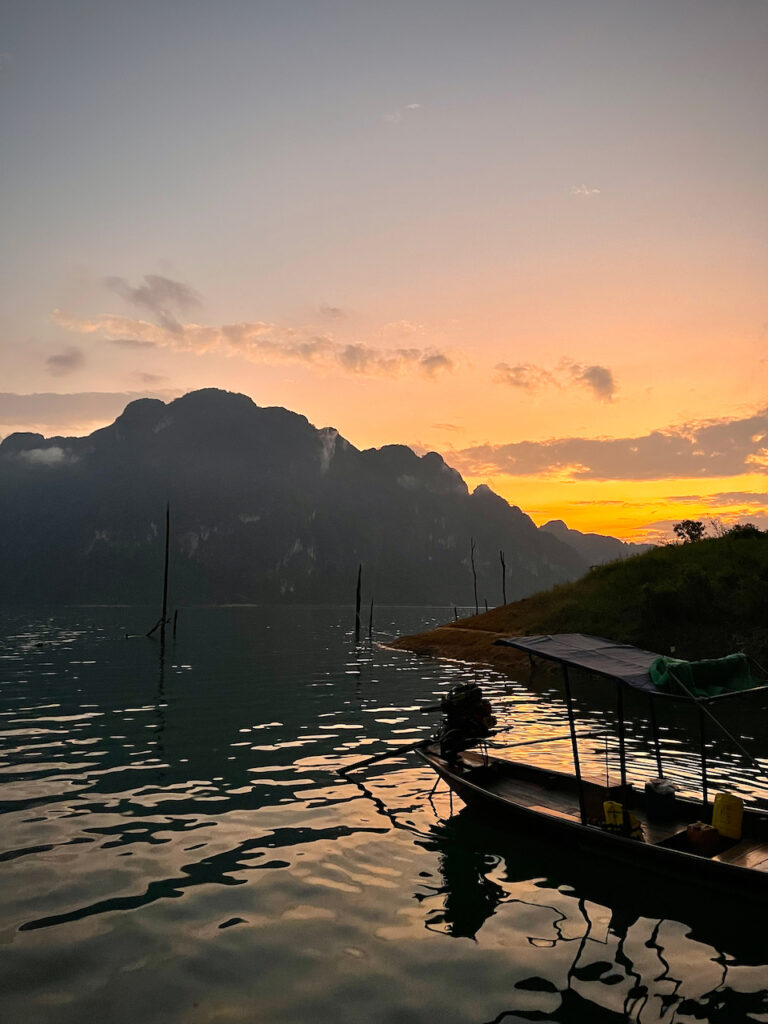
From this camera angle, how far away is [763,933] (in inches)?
435

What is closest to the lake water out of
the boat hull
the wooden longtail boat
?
the boat hull

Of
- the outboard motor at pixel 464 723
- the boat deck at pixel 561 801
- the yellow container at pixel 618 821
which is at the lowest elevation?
the boat deck at pixel 561 801

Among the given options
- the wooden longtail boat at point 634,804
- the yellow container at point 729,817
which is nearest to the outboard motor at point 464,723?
the wooden longtail boat at point 634,804

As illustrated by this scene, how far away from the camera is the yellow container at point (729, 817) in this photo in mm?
13164

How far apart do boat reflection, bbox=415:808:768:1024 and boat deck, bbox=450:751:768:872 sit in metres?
0.92

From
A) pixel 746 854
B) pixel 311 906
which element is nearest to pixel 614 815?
pixel 746 854

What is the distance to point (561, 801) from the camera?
637 inches

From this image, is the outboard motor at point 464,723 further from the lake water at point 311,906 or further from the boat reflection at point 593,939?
the boat reflection at point 593,939

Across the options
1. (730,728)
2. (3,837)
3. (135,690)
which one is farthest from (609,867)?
(135,690)

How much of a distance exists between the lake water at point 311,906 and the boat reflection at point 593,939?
4 centimetres

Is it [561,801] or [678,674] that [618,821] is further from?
[678,674]

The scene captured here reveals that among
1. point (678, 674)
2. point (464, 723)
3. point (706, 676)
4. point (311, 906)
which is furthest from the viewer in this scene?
point (464, 723)

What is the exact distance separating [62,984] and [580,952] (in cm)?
748

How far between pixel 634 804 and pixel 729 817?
8.94 feet
